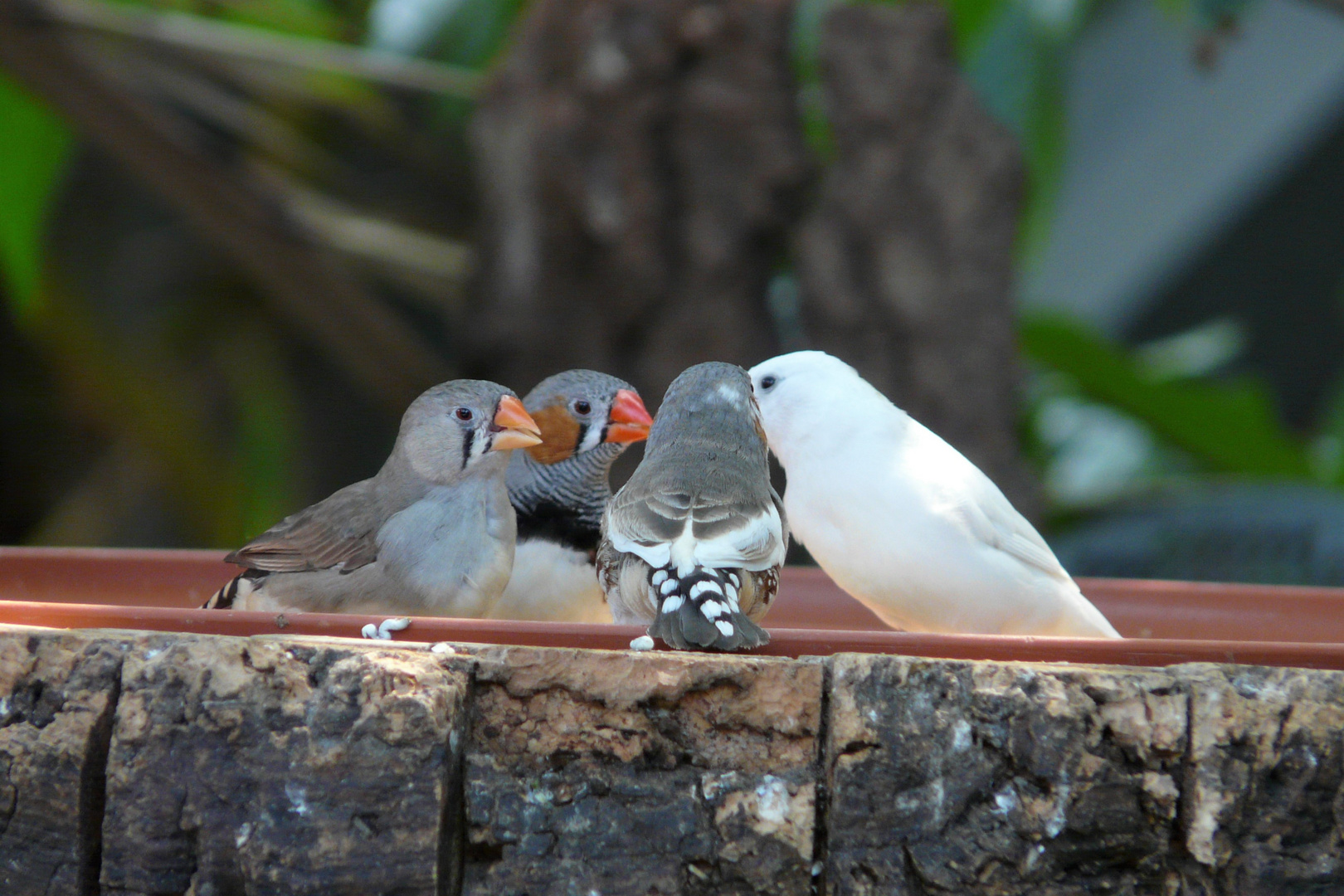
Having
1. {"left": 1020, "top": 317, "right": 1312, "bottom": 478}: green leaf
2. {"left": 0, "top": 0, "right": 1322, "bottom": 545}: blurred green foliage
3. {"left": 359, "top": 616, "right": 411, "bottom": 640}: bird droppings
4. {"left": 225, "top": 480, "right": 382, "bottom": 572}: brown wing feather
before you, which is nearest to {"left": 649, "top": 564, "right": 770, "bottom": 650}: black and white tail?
{"left": 359, "top": 616, "right": 411, "bottom": 640}: bird droppings

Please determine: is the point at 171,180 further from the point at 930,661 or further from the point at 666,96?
the point at 930,661

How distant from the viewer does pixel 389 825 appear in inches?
38.3

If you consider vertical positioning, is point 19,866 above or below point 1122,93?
below

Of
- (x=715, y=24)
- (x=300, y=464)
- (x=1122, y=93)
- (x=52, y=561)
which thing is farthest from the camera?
(x=1122, y=93)

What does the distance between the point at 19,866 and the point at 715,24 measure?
260 cm

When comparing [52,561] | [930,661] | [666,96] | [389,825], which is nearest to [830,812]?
[930,661]

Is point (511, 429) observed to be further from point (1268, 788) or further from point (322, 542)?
point (1268, 788)

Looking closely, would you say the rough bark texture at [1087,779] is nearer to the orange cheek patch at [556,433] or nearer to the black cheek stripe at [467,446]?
the black cheek stripe at [467,446]

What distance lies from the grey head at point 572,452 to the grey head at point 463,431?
0.56 ft

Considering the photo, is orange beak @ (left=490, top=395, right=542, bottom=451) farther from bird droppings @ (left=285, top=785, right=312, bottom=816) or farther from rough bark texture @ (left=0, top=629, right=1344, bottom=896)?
bird droppings @ (left=285, top=785, right=312, bottom=816)

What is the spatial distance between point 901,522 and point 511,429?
43 centimetres

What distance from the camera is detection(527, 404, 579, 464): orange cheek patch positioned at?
156 cm

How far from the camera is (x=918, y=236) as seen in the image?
320 centimetres

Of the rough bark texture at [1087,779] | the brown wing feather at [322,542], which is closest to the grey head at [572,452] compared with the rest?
the brown wing feather at [322,542]
